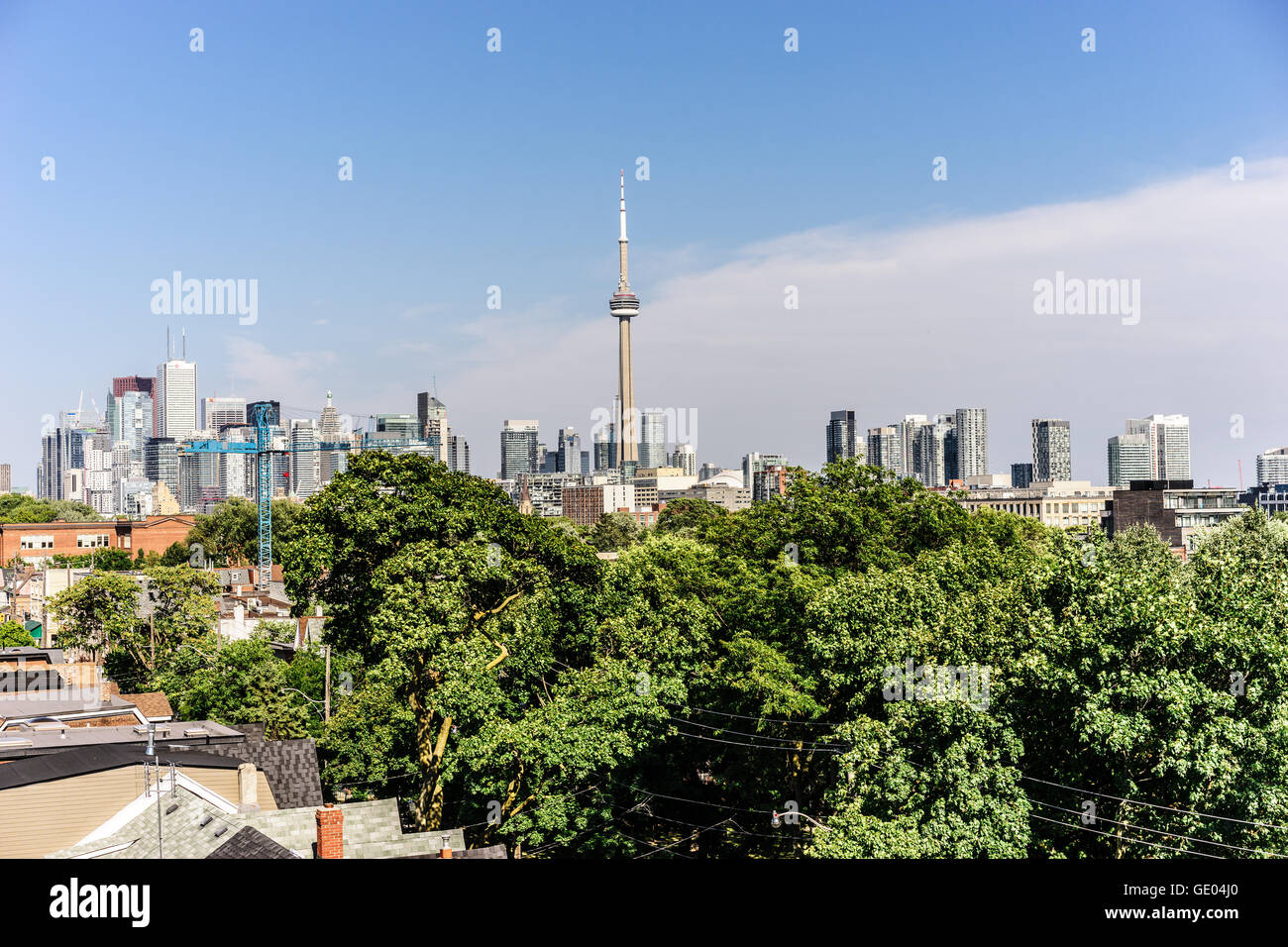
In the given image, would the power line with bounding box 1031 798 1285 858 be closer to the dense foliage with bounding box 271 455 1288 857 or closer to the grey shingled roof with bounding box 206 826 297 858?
the dense foliage with bounding box 271 455 1288 857

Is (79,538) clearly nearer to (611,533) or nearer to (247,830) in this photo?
(611,533)

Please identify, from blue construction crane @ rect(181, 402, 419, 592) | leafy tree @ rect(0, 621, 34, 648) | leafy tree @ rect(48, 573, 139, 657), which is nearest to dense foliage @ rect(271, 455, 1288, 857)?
leafy tree @ rect(48, 573, 139, 657)

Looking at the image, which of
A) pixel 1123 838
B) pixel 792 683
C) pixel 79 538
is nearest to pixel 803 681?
pixel 792 683

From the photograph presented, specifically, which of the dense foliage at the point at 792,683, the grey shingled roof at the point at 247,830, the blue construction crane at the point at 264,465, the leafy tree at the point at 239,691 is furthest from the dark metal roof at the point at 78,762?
the blue construction crane at the point at 264,465

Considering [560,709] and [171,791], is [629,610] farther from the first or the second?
[171,791]

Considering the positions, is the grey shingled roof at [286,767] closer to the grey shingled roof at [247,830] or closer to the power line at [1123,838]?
the grey shingled roof at [247,830]
